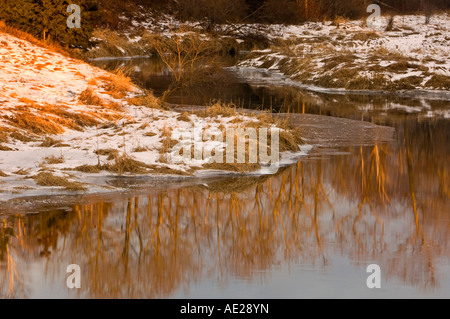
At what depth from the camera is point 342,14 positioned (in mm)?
59656

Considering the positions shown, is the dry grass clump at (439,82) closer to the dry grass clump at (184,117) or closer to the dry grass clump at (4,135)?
the dry grass clump at (184,117)

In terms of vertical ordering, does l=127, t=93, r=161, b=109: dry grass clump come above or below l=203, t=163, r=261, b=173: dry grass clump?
above

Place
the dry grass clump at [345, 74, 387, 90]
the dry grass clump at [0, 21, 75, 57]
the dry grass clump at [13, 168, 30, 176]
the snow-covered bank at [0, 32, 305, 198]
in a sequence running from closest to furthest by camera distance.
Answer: the dry grass clump at [13, 168, 30, 176]
the snow-covered bank at [0, 32, 305, 198]
the dry grass clump at [0, 21, 75, 57]
the dry grass clump at [345, 74, 387, 90]

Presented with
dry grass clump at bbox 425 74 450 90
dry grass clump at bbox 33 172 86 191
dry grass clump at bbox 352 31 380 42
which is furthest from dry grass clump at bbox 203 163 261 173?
dry grass clump at bbox 352 31 380 42

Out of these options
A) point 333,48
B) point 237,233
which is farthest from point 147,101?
point 333,48

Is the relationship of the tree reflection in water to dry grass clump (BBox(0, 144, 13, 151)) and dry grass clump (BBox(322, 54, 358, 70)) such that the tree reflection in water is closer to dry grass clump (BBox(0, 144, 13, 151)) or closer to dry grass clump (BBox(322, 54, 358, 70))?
dry grass clump (BBox(0, 144, 13, 151))

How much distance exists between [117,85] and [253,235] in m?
12.7

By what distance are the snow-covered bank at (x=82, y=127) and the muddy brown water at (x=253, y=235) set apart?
2.43 feet

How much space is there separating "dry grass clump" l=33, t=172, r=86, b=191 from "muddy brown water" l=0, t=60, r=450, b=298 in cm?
43

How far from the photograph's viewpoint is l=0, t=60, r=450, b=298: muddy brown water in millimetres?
8102

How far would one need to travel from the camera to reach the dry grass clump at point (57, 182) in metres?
12.2

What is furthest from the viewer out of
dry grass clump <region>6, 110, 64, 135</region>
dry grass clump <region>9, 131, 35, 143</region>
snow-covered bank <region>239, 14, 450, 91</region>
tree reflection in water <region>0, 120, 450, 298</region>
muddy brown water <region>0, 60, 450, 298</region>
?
snow-covered bank <region>239, 14, 450, 91</region>
